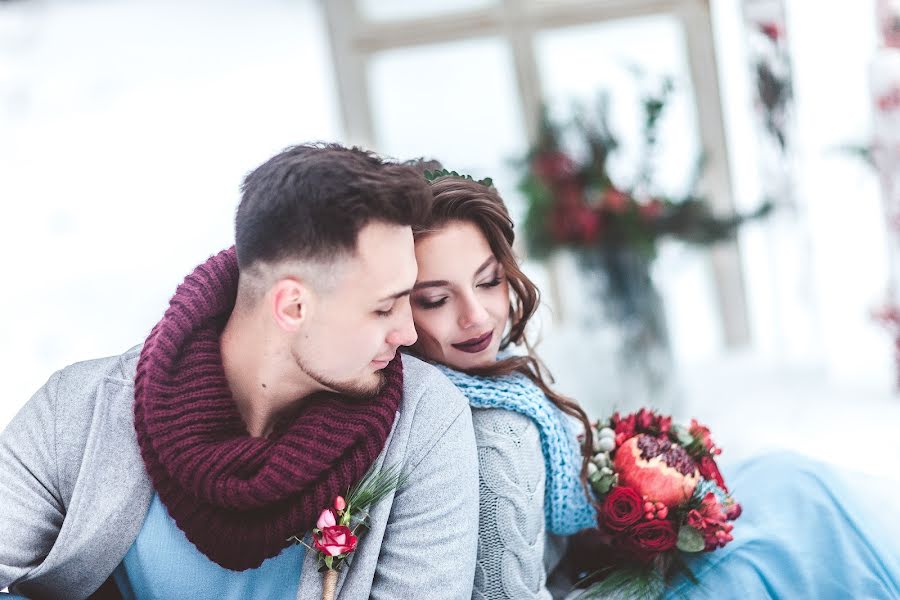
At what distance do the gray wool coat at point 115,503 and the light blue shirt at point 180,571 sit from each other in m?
0.03

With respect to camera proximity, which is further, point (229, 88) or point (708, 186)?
point (708, 186)

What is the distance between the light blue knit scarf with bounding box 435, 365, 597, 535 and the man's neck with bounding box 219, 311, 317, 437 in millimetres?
327

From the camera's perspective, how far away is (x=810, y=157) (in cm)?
395

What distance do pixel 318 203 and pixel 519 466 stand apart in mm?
601

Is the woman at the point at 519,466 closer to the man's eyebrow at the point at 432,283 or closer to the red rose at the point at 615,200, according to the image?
the man's eyebrow at the point at 432,283

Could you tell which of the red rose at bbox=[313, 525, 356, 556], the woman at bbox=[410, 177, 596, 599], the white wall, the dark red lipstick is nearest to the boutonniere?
the red rose at bbox=[313, 525, 356, 556]

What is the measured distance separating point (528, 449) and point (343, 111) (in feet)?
A: 12.3

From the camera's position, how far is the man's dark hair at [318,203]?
1.54 metres

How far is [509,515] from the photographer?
68.2 inches

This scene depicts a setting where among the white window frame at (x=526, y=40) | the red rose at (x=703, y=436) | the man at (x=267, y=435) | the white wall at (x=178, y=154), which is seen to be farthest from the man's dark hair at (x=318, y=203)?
the white window frame at (x=526, y=40)

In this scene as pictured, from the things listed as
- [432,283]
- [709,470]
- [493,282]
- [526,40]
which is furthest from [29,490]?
[526,40]

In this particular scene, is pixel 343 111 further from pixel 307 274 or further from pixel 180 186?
pixel 307 274

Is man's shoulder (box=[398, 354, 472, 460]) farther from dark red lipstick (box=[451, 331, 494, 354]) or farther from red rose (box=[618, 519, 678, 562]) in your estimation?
red rose (box=[618, 519, 678, 562])

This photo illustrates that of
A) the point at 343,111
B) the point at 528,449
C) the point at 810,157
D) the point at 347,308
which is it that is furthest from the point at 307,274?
the point at 343,111
